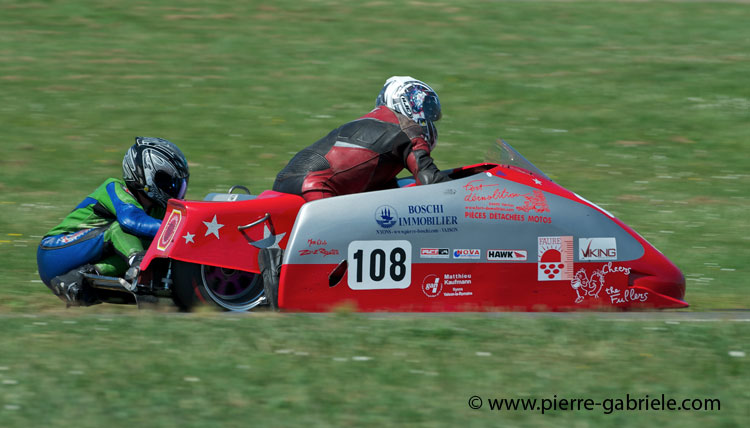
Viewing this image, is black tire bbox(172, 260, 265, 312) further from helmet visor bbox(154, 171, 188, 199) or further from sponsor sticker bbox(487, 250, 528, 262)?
sponsor sticker bbox(487, 250, 528, 262)

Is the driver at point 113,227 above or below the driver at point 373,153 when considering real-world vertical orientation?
below

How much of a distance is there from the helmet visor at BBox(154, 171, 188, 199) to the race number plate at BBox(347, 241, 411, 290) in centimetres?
152

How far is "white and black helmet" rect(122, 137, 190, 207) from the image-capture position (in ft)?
23.3

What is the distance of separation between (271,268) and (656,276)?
267 cm

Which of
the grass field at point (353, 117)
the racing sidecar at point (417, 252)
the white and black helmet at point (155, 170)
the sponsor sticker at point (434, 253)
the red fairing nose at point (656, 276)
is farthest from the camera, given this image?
the white and black helmet at point (155, 170)

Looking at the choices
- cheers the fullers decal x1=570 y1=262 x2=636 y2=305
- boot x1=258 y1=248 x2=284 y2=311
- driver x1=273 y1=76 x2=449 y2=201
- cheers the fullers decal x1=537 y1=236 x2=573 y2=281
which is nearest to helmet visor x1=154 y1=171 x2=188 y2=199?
driver x1=273 y1=76 x2=449 y2=201

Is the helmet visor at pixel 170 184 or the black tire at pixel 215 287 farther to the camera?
the helmet visor at pixel 170 184

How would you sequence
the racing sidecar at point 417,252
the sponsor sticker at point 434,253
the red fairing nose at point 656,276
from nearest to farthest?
the racing sidecar at point 417,252 < the sponsor sticker at point 434,253 < the red fairing nose at point 656,276

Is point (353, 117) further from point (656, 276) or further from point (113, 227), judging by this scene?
point (656, 276)

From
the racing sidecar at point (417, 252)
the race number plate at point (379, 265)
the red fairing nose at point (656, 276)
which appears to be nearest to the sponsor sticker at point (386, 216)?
the racing sidecar at point (417, 252)

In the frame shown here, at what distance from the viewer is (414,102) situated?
7.18 meters

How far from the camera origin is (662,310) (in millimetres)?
7027

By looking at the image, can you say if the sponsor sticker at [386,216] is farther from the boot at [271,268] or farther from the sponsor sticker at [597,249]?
the sponsor sticker at [597,249]

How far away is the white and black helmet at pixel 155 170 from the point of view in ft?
23.3
